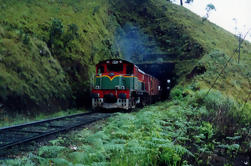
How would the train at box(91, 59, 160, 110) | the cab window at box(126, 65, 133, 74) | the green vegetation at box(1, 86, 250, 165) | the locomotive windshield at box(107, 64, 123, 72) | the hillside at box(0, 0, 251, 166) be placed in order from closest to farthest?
the green vegetation at box(1, 86, 250, 165)
the hillside at box(0, 0, 251, 166)
the train at box(91, 59, 160, 110)
the cab window at box(126, 65, 133, 74)
the locomotive windshield at box(107, 64, 123, 72)

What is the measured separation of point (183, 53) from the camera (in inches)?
1164

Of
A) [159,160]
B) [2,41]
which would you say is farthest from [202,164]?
[2,41]

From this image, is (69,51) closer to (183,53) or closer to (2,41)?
(2,41)

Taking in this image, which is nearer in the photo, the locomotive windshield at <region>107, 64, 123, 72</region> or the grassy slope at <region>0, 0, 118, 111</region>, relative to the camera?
the grassy slope at <region>0, 0, 118, 111</region>

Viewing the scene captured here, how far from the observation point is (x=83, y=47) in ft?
63.5

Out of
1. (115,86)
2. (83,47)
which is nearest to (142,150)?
(115,86)

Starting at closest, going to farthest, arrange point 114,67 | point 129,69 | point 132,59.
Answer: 1. point 129,69
2. point 114,67
3. point 132,59

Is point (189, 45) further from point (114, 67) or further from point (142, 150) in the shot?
point (142, 150)

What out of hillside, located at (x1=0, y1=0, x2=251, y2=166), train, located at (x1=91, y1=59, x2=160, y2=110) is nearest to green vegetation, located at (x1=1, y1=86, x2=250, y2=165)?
hillside, located at (x1=0, y1=0, x2=251, y2=166)

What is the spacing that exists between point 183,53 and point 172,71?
2.92 metres

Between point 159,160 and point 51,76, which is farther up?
point 51,76

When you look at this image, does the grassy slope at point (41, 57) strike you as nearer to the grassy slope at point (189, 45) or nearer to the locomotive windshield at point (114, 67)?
the locomotive windshield at point (114, 67)

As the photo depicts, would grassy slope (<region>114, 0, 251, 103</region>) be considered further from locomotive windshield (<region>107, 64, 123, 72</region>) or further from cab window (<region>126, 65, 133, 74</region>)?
locomotive windshield (<region>107, 64, 123, 72</region>)

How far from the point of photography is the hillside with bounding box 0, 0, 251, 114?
1211 cm
